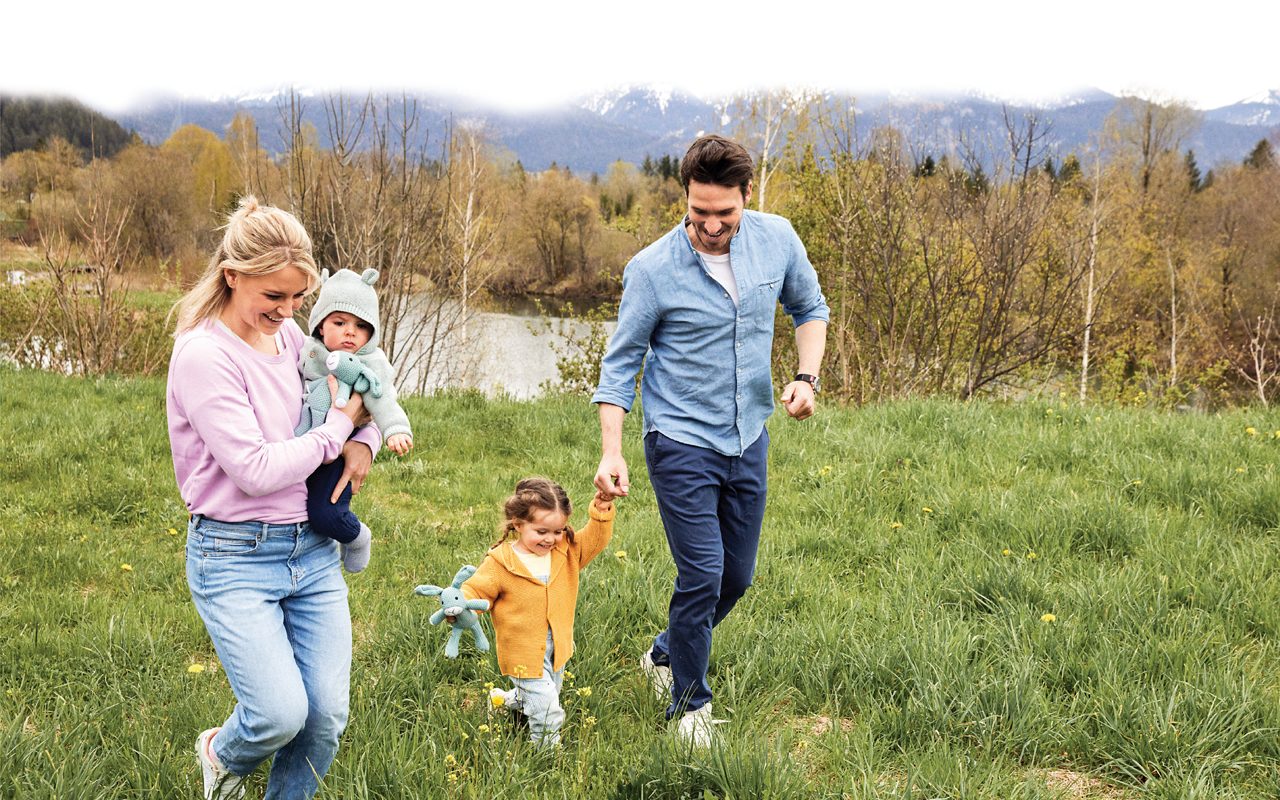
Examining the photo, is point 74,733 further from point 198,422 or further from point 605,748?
point 605,748

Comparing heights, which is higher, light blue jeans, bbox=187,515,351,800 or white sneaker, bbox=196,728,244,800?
light blue jeans, bbox=187,515,351,800

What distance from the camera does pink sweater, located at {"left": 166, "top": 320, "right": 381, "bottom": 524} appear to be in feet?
6.85

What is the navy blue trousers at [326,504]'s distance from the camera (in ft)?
7.51

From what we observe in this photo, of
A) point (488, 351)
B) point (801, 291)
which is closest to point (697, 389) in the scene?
point (801, 291)

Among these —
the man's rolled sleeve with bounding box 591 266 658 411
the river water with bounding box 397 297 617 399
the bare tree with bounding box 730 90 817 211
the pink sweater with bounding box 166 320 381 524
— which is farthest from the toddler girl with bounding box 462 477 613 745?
the bare tree with bounding box 730 90 817 211

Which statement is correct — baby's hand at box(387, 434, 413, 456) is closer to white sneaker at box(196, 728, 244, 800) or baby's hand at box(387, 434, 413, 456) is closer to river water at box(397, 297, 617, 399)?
white sneaker at box(196, 728, 244, 800)

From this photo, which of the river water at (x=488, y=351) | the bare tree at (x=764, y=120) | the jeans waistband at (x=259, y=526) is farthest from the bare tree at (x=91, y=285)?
the bare tree at (x=764, y=120)

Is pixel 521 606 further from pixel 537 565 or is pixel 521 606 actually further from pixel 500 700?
pixel 500 700

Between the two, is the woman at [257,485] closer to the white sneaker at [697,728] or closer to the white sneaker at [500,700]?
the white sneaker at [500,700]

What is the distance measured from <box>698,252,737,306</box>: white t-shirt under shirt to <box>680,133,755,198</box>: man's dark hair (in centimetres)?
26

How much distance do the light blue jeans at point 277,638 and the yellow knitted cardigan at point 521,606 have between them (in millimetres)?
522

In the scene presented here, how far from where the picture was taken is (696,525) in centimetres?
288

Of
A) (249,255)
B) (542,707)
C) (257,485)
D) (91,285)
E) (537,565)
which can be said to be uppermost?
(249,255)

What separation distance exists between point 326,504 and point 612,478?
0.88 metres
